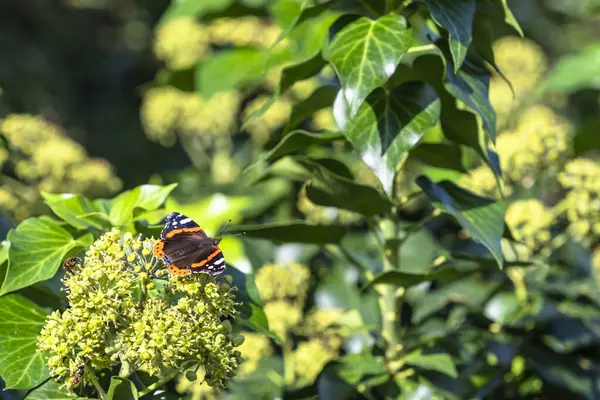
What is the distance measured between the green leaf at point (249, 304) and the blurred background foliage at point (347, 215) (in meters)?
0.22

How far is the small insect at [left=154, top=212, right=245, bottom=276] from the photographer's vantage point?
0.90m

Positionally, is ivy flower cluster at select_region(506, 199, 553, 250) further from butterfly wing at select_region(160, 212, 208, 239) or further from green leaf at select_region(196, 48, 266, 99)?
green leaf at select_region(196, 48, 266, 99)

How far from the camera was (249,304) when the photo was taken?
3.46 feet

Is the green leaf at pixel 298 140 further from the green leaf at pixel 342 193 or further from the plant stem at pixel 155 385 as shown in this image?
the plant stem at pixel 155 385

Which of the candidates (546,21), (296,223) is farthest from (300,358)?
(546,21)

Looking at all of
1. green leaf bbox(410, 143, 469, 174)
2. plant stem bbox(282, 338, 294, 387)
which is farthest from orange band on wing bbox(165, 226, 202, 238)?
plant stem bbox(282, 338, 294, 387)

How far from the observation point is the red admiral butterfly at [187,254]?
2.95ft

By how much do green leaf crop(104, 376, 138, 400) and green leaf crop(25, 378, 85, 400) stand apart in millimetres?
63

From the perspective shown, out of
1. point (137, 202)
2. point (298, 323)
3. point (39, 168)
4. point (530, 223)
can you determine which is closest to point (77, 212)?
point (137, 202)

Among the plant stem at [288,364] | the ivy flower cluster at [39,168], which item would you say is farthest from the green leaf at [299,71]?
the ivy flower cluster at [39,168]

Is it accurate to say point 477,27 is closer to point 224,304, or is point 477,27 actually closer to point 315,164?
point 315,164

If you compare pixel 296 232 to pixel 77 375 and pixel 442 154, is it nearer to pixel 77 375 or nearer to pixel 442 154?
pixel 442 154

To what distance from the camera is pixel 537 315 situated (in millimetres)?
1487

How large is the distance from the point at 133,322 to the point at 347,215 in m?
0.94
